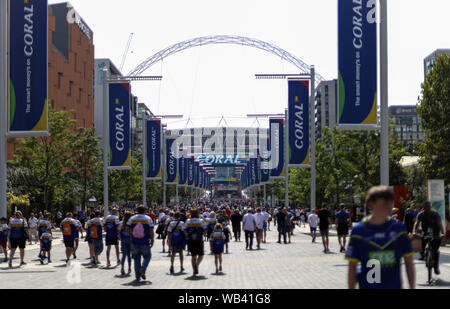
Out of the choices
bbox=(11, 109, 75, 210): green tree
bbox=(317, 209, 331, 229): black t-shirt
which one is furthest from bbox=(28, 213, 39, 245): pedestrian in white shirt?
bbox=(317, 209, 331, 229): black t-shirt

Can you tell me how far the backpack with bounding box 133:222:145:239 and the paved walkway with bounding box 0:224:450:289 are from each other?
3.45ft

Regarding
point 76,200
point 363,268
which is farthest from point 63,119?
point 363,268

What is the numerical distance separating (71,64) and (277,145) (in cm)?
3454

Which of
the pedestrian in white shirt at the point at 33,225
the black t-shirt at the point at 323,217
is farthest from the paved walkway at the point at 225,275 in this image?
the pedestrian in white shirt at the point at 33,225

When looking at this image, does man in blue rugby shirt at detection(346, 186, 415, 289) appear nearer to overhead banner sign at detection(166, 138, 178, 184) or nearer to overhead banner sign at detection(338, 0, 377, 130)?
overhead banner sign at detection(338, 0, 377, 130)

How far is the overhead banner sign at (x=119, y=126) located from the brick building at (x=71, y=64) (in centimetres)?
3192

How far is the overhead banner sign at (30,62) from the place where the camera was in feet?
72.2

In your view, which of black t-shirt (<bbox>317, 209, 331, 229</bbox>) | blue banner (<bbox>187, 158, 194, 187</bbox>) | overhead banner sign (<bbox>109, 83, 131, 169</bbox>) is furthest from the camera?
blue banner (<bbox>187, 158, 194, 187</bbox>)

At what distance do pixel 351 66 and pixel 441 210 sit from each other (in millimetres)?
6063

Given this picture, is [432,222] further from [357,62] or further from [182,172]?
[182,172]

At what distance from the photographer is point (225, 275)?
15.8m

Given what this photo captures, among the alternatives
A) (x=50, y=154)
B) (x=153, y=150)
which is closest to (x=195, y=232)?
(x=50, y=154)

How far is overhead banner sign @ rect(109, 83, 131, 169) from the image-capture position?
32750 millimetres

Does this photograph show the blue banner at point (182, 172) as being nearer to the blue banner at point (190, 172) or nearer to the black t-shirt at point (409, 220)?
the blue banner at point (190, 172)
